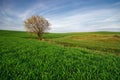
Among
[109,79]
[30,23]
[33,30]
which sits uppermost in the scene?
[30,23]

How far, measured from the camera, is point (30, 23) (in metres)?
45.7

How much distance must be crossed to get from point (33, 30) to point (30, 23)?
Answer: 3.75m

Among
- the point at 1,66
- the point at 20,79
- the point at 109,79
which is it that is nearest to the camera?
the point at 20,79

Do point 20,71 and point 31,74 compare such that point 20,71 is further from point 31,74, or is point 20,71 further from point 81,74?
point 81,74

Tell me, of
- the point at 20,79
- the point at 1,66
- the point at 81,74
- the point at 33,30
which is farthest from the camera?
the point at 33,30

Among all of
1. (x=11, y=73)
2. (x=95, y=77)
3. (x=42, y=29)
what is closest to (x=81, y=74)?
(x=95, y=77)

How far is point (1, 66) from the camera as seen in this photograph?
5887 millimetres

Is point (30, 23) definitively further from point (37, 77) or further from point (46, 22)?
point (37, 77)

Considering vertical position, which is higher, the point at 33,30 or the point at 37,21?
the point at 37,21

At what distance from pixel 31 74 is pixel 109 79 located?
13.6ft

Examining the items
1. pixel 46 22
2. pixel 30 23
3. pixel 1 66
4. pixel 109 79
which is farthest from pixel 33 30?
pixel 109 79

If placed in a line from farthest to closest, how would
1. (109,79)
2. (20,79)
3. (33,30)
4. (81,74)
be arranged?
(33,30) < (81,74) < (109,79) < (20,79)

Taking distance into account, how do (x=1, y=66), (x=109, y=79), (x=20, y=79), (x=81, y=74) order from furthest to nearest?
(x=1, y=66) → (x=81, y=74) → (x=109, y=79) → (x=20, y=79)

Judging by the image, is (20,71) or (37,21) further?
(37,21)
